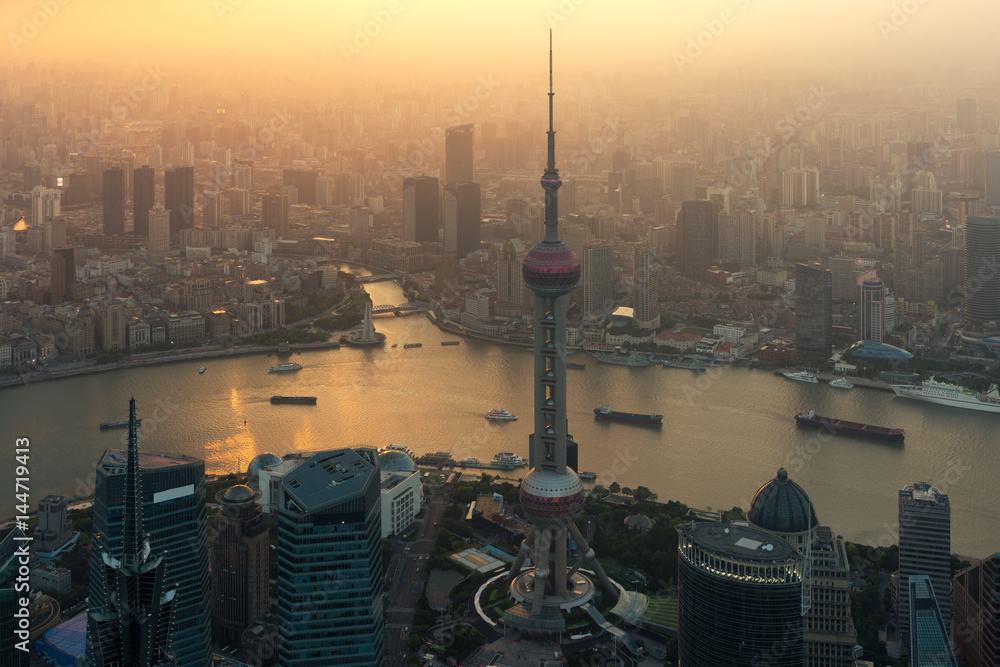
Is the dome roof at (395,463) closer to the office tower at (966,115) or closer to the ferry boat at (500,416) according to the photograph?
the ferry boat at (500,416)

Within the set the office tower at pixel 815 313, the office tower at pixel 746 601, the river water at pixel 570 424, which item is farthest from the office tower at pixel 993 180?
the office tower at pixel 746 601

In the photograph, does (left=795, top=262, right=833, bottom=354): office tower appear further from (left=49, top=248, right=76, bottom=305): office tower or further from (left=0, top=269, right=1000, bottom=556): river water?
(left=49, top=248, right=76, bottom=305): office tower

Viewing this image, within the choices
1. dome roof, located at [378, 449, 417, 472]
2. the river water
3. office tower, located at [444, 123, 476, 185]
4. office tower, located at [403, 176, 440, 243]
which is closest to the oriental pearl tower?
dome roof, located at [378, 449, 417, 472]

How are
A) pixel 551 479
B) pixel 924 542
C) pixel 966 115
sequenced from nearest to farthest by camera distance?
pixel 924 542 → pixel 551 479 → pixel 966 115

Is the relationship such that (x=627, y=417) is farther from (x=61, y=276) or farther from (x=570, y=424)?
(x=61, y=276)

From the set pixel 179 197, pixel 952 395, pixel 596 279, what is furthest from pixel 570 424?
pixel 179 197

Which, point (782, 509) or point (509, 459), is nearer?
point (782, 509)

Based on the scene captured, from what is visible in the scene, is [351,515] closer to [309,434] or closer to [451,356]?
[309,434]
